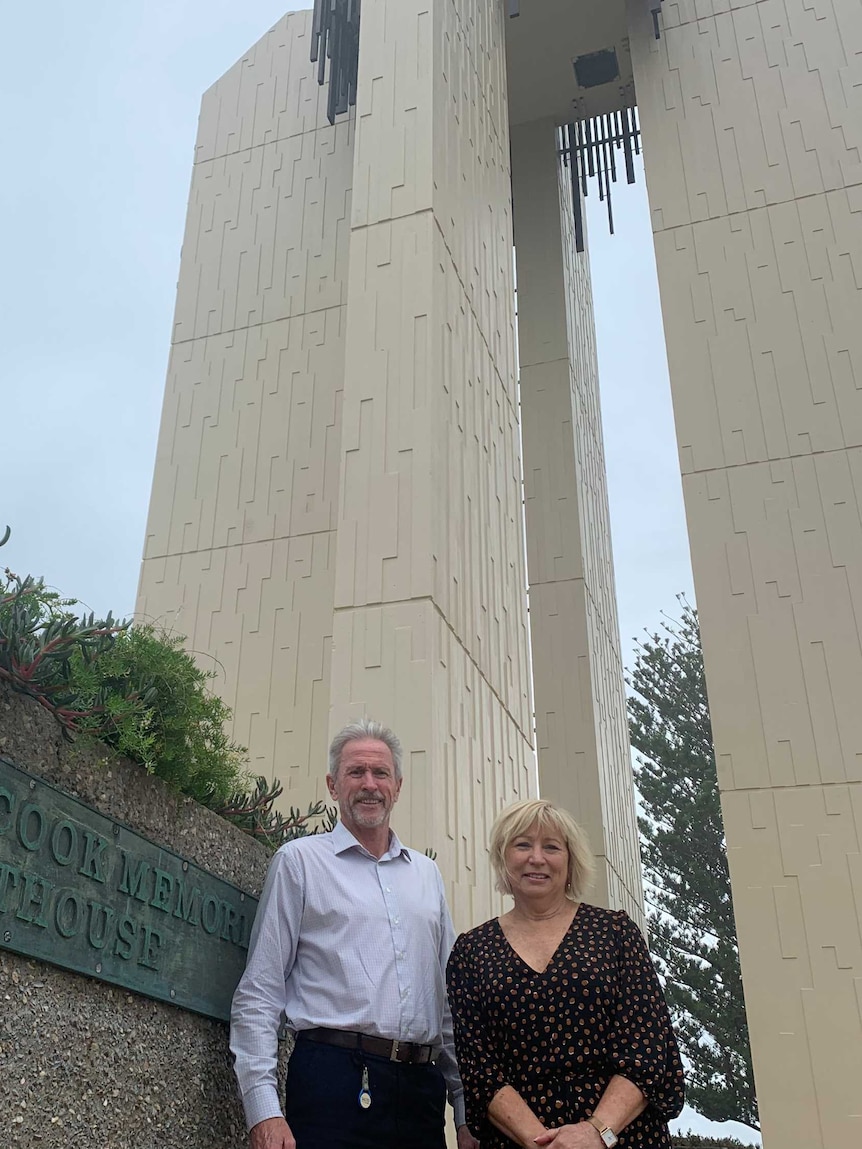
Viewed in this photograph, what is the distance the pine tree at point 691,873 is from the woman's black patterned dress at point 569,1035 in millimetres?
17065

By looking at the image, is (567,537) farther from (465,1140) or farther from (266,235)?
(465,1140)

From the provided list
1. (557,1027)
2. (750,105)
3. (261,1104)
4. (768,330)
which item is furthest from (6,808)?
(750,105)

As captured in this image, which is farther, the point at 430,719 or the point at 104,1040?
the point at 430,719

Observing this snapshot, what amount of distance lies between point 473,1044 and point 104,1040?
753 millimetres

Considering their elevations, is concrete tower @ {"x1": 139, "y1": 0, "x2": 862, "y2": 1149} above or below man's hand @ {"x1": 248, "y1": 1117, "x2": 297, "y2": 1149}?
above

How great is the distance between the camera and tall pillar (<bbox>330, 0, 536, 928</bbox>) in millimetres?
5141

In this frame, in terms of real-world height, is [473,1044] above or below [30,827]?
below

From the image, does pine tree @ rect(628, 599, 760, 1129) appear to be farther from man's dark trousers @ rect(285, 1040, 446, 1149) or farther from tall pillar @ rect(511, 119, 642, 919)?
man's dark trousers @ rect(285, 1040, 446, 1149)

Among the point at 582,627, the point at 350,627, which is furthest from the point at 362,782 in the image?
the point at 582,627

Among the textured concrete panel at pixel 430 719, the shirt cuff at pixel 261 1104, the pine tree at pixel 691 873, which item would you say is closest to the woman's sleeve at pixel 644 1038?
the shirt cuff at pixel 261 1104

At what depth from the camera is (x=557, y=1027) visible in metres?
2.29

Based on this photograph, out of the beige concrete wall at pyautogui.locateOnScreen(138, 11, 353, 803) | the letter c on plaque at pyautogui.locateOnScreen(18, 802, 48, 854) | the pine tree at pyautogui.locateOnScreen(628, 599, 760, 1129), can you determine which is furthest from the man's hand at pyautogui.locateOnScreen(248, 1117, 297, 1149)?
the pine tree at pyautogui.locateOnScreen(628, 599, 760, 1129)

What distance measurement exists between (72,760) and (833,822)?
553 cm

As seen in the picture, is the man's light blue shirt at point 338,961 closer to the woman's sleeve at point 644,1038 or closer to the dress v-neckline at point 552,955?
the dress v-neckline at point 552,955
